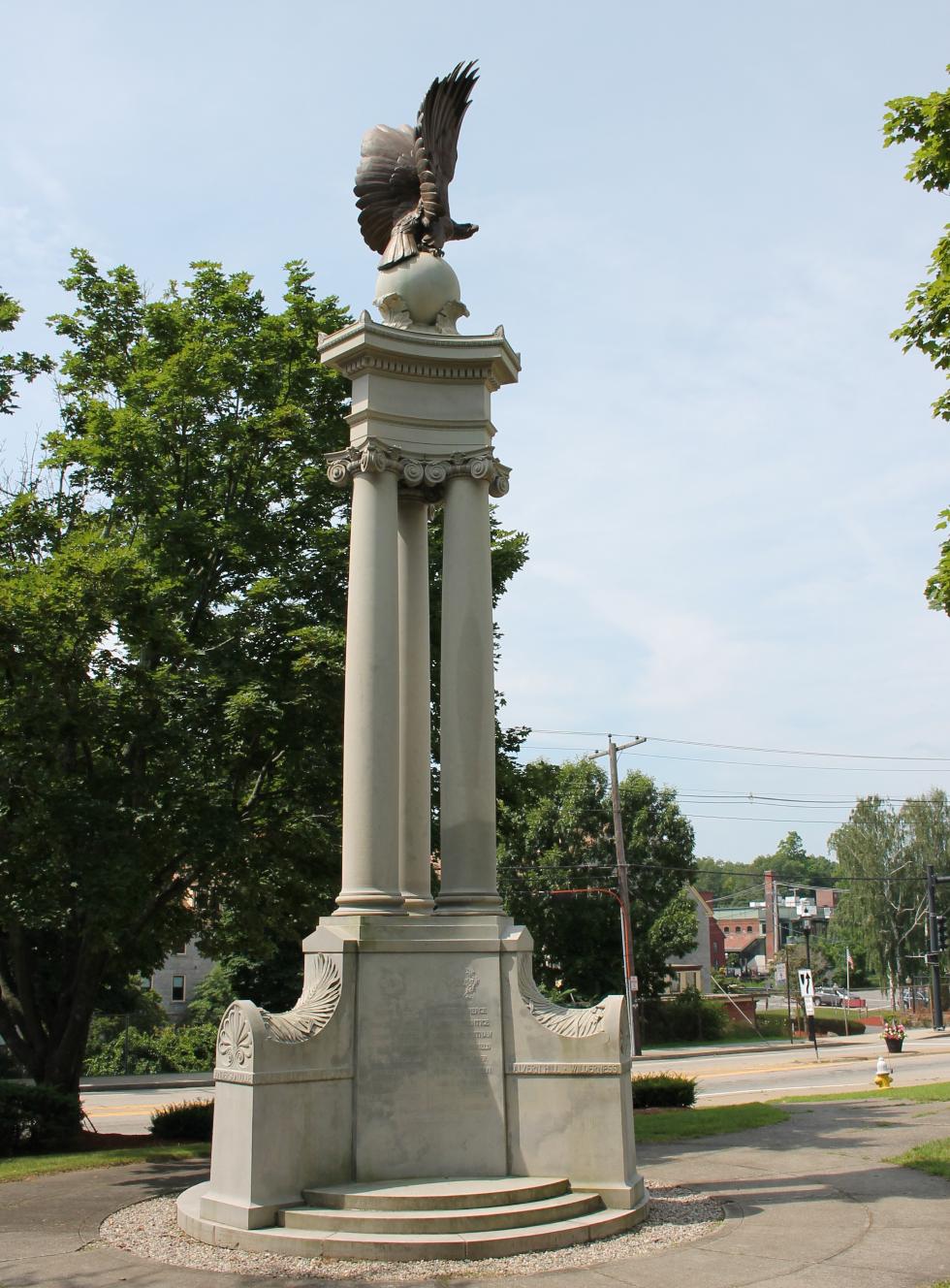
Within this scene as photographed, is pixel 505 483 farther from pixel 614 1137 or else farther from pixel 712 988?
pixel 712 988

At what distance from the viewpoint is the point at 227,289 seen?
66.3ft

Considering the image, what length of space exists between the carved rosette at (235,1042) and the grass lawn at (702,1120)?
7715 millimetres

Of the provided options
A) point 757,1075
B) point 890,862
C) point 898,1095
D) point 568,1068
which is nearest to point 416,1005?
point 568,1068

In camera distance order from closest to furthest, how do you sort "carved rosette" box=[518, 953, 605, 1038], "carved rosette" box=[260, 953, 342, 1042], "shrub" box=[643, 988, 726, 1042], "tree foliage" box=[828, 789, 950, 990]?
"carved rosette" box=[260, 953, 342, 1042], "carved rosette" box=[518, 953, 605, 1038], "shrub" box=[643, 988, 726, 1042], "tree foliage" box=[828, 789, 950, 990]

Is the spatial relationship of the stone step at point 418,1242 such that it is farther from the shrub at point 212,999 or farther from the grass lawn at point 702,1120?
the shrub at point 212,999

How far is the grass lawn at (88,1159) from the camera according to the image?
13318 millimetres

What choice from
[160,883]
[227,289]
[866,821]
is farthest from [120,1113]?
[866,821]

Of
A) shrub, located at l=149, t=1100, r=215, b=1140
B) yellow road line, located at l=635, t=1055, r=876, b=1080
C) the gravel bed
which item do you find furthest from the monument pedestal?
yellow road line, located at l=635, t=1055, r=876, b=1080

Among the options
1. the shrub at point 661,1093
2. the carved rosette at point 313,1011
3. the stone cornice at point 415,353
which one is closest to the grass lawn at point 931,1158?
the carved rosette at point 313,1011

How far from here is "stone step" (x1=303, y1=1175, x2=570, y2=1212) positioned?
9250mm

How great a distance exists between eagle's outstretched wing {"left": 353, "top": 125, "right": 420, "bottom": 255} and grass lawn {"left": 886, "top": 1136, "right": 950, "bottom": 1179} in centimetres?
1159

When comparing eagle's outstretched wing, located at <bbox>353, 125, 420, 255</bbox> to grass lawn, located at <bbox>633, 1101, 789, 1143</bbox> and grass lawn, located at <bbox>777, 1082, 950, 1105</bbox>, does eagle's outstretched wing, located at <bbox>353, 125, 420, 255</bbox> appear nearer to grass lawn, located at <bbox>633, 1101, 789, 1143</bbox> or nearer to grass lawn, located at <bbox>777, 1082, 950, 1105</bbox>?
grass lawn, located at <bbox>633, 1101, 789, 1143</bbox>

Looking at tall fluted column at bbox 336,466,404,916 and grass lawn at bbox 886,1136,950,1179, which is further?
grass lawn at bbox 886,1136,950,1179

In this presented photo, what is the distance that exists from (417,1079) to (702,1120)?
28.4ft
